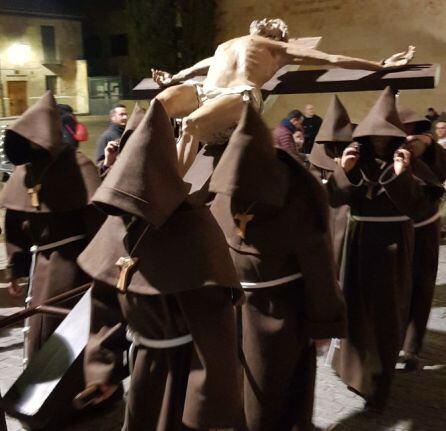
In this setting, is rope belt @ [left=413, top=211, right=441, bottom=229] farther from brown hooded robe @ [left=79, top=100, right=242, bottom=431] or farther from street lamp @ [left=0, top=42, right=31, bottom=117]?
street lamp @ [left=0, top=42, right=31, bottom=117]

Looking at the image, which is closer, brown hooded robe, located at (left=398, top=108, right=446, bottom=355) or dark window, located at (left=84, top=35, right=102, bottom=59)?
brown hooded robe, located at (left=398, top=108, right=446, bottom=355)

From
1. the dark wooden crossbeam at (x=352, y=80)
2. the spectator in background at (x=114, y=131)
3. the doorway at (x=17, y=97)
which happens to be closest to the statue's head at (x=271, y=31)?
the dark wooden crossbeam at (x=352, y=80)

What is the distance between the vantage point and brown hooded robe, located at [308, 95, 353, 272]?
433 centimetres

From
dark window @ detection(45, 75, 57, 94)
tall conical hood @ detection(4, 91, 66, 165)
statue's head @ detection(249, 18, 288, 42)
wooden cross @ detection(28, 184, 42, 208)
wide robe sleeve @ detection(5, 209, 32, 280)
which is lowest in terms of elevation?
dark window @ detection(45, 75, 57, 94)

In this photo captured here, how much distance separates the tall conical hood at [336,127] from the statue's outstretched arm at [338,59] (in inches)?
12.9

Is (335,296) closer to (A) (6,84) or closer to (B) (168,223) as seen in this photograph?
(B) (168,223)

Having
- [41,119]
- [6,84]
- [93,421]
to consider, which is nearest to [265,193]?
[41,119]

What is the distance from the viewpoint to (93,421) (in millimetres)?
3801

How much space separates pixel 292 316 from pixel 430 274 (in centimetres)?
215

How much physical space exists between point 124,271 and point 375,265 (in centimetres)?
220

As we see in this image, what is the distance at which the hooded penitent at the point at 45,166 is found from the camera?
144 inches

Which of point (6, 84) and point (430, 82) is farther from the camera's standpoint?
point (6, 84)

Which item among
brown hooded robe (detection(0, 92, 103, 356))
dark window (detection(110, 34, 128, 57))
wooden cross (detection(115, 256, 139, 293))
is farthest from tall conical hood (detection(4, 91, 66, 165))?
dark window (detection(110, 34, 128, 57))

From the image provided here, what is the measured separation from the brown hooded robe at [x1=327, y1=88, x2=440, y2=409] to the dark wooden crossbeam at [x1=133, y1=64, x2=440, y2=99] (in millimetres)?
166
